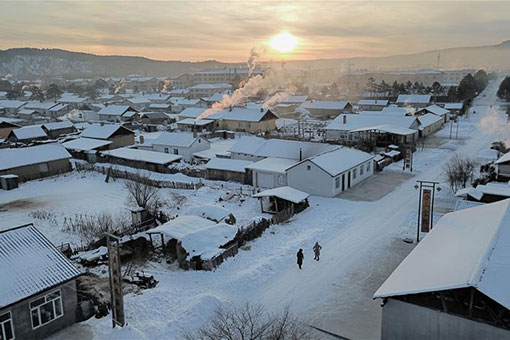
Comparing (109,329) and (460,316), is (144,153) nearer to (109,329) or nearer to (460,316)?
(109,329)

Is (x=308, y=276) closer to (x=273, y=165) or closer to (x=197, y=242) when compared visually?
(x=197, y=242)

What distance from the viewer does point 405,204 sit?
25312mm

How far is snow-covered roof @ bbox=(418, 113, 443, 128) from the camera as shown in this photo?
4899 centimetres

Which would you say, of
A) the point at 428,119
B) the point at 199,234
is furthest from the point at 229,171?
the point at 428,119

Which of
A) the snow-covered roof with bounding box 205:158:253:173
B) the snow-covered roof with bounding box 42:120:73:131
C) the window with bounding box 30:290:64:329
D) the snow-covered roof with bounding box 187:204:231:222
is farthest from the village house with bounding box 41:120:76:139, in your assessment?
the window with bounding box 30:290:64:329

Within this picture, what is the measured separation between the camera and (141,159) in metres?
37.7

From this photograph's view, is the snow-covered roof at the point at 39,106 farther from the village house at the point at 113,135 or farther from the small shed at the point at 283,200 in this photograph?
the small shed at the point at 283,200

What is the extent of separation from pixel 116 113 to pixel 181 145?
3690cm

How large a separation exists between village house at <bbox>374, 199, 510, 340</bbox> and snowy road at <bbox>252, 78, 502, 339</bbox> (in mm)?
1835

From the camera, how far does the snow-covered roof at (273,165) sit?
30.4 m

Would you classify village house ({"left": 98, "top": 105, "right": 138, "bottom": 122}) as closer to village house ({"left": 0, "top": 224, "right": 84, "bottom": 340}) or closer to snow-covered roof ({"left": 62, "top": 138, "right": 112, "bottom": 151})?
snow-covered roof ({"left": 62, "top": 138, "right": 112, "bottom": 151})

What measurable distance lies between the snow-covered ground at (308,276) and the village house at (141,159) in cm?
1338

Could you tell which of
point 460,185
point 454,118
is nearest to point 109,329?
point 460,185

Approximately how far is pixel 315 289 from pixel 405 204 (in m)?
12.2
